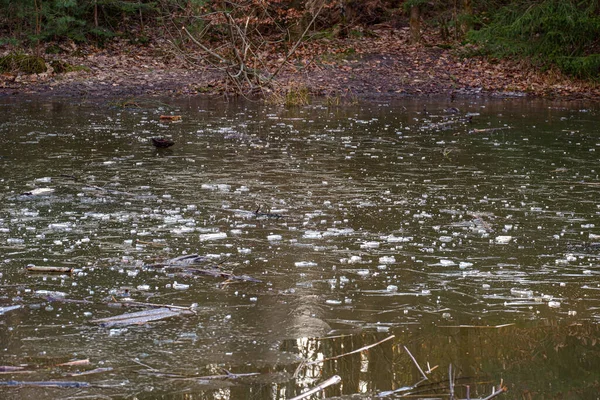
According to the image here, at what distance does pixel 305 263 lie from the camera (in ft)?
20.6

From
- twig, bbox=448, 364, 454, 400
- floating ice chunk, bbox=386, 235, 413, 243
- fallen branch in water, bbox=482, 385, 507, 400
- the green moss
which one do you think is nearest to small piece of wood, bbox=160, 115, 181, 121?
the green moss

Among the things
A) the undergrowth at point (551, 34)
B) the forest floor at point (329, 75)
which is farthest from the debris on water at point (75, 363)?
the undergrowth at point (551, 34)

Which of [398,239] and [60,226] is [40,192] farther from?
[398,239]

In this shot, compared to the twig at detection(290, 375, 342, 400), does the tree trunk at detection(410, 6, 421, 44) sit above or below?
above

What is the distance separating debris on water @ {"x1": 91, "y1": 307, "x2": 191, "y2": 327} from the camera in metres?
4.99

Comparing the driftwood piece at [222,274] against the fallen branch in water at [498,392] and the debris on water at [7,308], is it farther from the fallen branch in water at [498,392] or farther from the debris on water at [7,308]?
the fallen branch in water at [498,392]

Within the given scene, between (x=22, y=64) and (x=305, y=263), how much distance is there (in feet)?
56.2

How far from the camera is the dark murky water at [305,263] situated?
4408mm

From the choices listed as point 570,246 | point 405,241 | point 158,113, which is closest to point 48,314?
point 405,241

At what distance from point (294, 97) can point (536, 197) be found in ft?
33.2

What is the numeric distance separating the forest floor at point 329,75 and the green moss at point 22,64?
1.02 feet

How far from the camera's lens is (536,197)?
339 inches

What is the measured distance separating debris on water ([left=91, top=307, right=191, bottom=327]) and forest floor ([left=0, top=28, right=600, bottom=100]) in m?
13.4

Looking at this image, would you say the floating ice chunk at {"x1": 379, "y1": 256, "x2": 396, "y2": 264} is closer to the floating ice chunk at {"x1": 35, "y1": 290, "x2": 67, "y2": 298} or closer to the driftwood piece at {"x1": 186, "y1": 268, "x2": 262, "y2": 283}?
the driftwood piece at {"x1": 186, "y1": 268, "x2": 262, "y2": 283}
